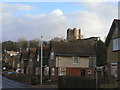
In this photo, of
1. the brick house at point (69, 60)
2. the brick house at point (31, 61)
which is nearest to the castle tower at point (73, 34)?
the brick house at point (31, 61)

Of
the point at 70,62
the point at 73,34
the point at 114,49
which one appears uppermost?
the point at 73,34

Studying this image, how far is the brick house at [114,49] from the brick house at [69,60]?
14.8 metres

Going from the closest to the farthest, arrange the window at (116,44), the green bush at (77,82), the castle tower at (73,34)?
1. the green bush at (77,82)
2. the window at (116,44)
3. the castle tower at (73,34)

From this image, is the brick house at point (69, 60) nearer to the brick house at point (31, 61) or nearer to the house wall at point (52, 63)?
the house wall at point (52, 63)

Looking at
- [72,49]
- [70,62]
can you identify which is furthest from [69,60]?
[72,49]

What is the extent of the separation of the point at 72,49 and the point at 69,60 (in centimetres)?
258

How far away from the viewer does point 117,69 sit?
34.9 m

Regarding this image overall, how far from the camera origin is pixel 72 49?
5481cm

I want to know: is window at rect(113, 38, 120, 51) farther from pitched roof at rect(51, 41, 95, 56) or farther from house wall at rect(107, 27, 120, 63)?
pitched roof at rect(51, 41, 95, 56)

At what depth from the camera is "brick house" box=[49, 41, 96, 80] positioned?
52562 mm

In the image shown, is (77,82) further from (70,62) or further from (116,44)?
(70,62)


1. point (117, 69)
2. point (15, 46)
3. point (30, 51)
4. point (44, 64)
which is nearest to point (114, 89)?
point (117, 69)

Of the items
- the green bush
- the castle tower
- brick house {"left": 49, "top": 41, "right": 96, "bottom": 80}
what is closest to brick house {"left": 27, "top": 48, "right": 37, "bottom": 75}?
brick house {"left": 49, "top": 41, "right": 96, "bottom": 80}

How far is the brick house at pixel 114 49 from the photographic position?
3516cm
